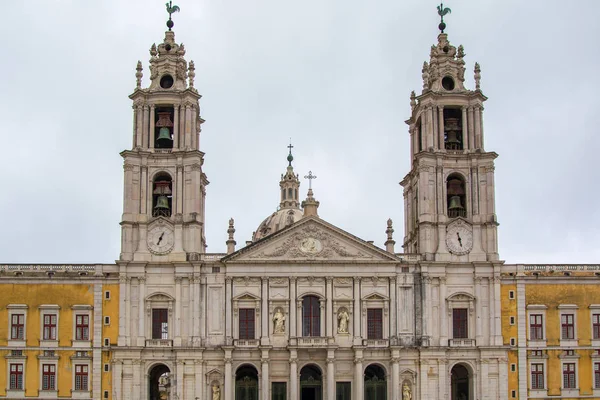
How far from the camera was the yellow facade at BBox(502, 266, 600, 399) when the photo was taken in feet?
197

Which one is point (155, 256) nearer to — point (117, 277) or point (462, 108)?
point (117, 277)

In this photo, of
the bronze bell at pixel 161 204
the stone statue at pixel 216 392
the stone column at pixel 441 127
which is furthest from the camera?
the stone column at pixel 441 127

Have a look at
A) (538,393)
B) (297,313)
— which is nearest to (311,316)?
(297,313)

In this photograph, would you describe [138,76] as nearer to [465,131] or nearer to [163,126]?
[163,126]

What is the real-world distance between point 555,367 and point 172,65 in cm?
3185

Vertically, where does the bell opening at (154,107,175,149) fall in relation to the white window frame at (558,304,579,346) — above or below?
above

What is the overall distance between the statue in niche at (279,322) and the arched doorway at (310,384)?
3297mm

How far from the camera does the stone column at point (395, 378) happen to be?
59562mm

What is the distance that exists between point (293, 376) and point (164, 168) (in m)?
15.9

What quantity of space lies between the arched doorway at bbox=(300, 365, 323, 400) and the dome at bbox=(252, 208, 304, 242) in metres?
36.0

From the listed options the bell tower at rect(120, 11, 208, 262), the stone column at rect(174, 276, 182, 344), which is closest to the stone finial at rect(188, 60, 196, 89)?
the bell tower at rect(120, 11, 208, 262)

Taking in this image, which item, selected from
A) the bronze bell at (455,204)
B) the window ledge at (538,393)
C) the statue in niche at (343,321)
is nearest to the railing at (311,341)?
the statue in niche at (343,321)

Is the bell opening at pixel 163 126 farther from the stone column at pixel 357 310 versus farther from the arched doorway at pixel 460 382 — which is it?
the arched doorway at pixel 460 382

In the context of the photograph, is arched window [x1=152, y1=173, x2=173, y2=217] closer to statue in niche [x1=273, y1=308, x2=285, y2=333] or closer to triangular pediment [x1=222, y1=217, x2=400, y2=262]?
triangular pediment [x1=222, y1=217, x2=400, y2=262]
